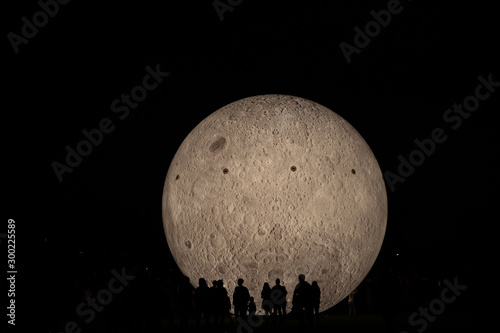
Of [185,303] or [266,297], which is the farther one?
[266,297]

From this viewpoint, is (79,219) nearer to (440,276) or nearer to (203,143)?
(440,276)

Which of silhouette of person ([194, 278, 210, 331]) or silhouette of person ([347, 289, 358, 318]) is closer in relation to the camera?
silhouette of person ([194, 278, 210, 331])

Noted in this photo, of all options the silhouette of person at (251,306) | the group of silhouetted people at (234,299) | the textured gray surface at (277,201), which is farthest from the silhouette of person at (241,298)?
the textured gray surface at (277,201)

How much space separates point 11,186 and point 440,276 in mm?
25154

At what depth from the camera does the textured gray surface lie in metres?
17.0

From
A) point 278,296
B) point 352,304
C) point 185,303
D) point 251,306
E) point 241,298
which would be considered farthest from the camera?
point 352,304

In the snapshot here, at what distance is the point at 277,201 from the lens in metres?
17.0

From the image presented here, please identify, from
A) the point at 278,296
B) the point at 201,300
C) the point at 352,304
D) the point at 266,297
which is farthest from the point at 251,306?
the point at 352,304

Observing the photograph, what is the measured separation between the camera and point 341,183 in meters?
17.4

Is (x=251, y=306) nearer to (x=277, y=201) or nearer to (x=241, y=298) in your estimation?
(x=241, y=298)

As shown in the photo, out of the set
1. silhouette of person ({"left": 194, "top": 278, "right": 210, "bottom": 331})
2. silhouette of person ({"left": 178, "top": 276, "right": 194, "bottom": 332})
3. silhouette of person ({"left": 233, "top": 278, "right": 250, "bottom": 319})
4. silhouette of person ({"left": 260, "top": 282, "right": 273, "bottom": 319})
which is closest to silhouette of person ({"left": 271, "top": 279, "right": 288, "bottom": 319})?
silhouette of person ({"left": 260, "top": 282, "right": 273, "bottom": 319})

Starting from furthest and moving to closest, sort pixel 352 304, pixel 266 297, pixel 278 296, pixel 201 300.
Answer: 1. pixel 352 304
2. pixel 266 297
3. pixel 278 296
4. pixel 201 300

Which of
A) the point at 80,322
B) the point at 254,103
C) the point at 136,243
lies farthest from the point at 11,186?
the point at 136,243

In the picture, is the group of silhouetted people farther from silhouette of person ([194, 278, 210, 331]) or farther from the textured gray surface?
the textured gray surface
